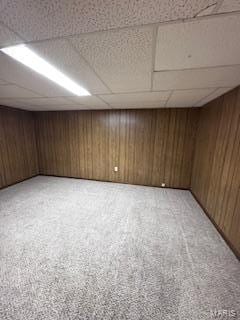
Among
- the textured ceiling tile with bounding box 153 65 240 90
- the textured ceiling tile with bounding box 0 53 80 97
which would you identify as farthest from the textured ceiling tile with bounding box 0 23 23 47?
the textured ceiling tile with bounding box 153 65 240 90

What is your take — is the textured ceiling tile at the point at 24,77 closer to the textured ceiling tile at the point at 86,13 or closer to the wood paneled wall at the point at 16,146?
the textured ceiling tile at the point at 86,13

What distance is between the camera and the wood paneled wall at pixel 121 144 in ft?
11.6

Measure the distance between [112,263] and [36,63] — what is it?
7.28 feet

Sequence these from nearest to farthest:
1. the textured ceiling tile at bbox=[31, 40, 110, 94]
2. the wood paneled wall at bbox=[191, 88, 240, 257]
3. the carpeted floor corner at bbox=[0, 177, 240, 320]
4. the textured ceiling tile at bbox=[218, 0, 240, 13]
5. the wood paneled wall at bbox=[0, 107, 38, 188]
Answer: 1. the textured ceiling tile at bbox=[218, 0, 240, 13]
2. the textured ceiling tile at bbox=[31, 40, 110, 94]
3. the carpeted floor corner at bbox=[0, 177, 240, 320]
4. the wood paneled wall at bbox=[191, 88, 240, 257]
5. the wood paneled wall at bbox=[0, 107, 38, 188]

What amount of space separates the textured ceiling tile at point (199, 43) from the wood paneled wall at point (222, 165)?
1.03m

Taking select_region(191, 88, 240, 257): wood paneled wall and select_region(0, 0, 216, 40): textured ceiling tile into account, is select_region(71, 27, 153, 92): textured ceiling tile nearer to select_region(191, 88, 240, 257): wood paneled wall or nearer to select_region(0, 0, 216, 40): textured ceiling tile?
select_region(0, 0, 216, 40): textured ceiling tile

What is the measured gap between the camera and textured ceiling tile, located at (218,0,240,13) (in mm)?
680

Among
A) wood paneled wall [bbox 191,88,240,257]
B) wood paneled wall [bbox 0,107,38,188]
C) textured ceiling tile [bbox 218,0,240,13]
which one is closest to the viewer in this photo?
textured ceiling tile [bbox 218,0,240,13]

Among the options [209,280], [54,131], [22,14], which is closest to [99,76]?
[22,14]

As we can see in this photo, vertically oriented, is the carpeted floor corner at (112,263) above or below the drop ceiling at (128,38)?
below

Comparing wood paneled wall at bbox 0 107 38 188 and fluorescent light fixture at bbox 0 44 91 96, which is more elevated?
fluorescent light fixture at bbox 0 44 91 96

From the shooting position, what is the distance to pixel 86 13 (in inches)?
29.7

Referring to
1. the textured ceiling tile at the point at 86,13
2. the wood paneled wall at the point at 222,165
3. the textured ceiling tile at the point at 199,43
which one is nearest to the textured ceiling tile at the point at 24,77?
the textured ceiling tile at the point at 86,13

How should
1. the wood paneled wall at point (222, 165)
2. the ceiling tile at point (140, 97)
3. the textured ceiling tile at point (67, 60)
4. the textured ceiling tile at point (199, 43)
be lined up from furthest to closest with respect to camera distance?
the ceiling tile at point (140, 97) → the wood paneled wall at point (222, 165) → the textured ceiling tile at point (67, 60) → the textured ceiling tile at point (199, 43)
